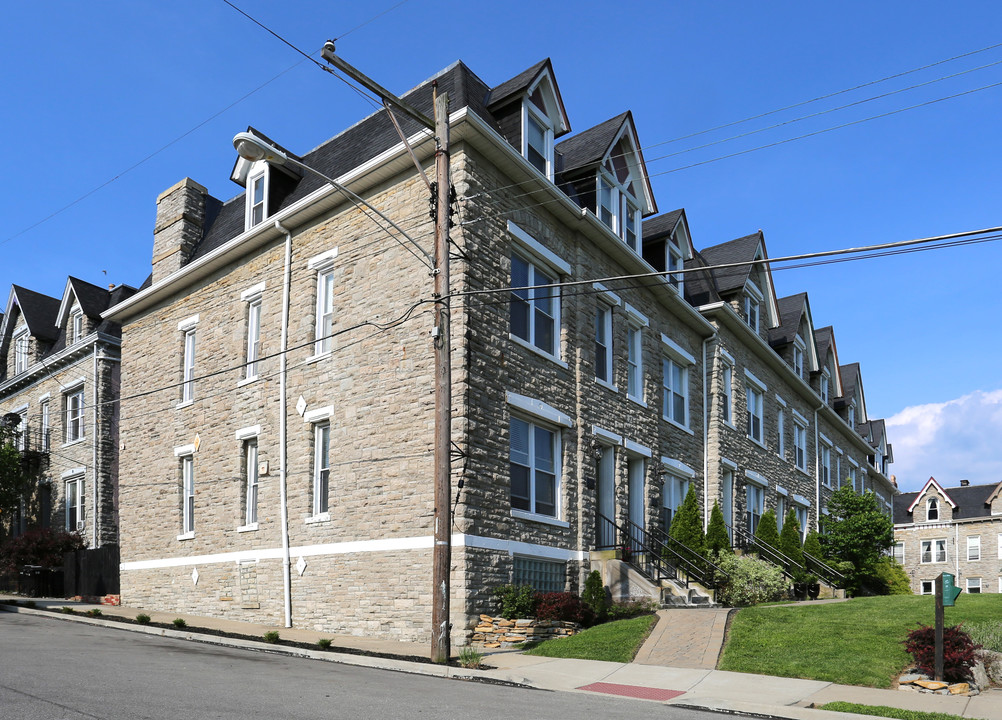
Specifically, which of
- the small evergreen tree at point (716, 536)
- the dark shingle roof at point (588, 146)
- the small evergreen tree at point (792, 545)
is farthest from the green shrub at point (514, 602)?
the small evergreen tree at point (792, 545)

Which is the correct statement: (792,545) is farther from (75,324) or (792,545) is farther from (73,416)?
(75,324)

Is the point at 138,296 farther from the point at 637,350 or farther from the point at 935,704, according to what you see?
the point at 935,704

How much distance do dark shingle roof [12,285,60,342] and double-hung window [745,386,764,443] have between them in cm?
2545

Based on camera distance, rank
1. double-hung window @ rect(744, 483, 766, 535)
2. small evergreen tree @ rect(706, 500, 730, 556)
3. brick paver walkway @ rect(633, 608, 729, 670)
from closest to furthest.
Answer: brick paver walkway @ rect(633, 608, 729, 670) → small evergreen tree @ rect(706, 500, 730, 556) → double-hung window @ rect(744, 483, 766, 535)

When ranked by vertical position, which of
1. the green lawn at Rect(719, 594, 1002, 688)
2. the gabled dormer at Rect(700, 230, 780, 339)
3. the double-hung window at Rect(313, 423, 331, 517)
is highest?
the gabled dormer at Rect(700, 230, 780, 339)

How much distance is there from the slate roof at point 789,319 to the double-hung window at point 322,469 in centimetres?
2137

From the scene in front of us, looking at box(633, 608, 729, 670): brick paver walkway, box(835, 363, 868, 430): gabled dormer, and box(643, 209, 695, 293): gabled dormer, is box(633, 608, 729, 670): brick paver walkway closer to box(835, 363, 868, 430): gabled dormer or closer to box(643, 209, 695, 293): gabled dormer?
box(643, 209, 695, 293): gabled dormer

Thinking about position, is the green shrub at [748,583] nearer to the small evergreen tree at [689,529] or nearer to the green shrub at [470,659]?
the small evergreen tree at [689,529]

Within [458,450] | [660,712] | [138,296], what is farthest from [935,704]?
[138,296]

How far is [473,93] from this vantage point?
20.0m

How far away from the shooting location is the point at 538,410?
60.9 ft

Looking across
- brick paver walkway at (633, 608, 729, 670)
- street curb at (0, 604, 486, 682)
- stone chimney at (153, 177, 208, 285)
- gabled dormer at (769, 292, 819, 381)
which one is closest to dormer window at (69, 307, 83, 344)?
stone chimney at (153, 177, 208, 285)

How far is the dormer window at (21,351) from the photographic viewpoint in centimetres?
3512

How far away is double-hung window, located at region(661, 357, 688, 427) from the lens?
2553 cm
